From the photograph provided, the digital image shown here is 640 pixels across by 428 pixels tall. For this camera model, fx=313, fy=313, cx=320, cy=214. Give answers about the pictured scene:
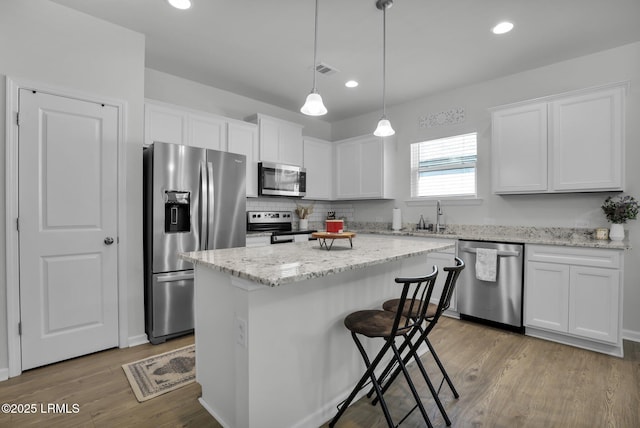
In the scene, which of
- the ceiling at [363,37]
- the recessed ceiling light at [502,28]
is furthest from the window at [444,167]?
the recessed ceiling light at [502,28]

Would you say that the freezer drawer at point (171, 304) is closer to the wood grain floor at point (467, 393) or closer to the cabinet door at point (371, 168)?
the wood grain floor at point (467, 393)

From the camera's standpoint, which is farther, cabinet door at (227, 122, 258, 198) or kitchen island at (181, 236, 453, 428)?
cabinet door at (227, 122, 258, 198)

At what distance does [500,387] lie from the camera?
2178 mm

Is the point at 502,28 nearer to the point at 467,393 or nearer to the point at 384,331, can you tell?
the point at 384,331

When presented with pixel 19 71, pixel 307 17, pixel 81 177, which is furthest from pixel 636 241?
pixel 19 71

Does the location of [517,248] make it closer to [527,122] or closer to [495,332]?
[495,332]

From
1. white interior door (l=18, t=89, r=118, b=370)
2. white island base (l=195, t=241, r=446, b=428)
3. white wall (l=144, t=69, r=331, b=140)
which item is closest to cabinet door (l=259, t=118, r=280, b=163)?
white wall (l=144, t=69, r=331, b=140)

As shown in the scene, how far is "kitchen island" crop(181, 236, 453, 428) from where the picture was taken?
1473 mm

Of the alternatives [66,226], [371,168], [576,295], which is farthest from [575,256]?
[66,226]

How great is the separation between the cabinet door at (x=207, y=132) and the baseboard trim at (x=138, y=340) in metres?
2.02

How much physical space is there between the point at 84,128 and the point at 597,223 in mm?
4834

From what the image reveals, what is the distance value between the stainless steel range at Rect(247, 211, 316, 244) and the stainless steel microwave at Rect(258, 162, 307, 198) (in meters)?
0.41

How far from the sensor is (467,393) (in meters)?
2.10

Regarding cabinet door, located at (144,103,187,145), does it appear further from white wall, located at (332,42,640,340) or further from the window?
the window
